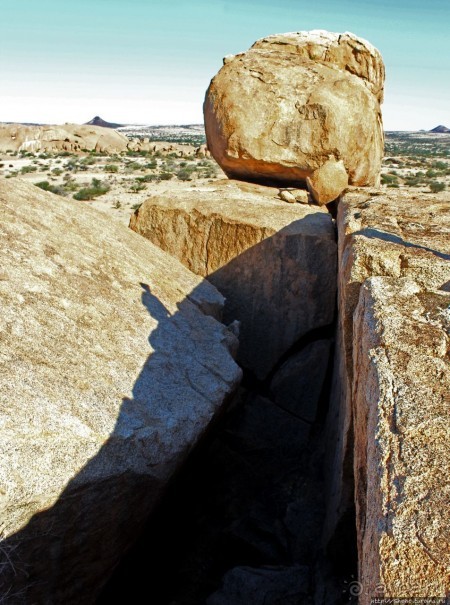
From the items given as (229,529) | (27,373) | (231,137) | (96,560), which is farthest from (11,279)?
(231,137)

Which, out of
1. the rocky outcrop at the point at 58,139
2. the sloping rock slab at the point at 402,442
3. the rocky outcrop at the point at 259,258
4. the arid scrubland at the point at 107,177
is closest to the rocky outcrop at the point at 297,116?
the rocky outcrop at the point at 259,258

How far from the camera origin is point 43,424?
8.03 ft

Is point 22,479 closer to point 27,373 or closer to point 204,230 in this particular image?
point 27,373

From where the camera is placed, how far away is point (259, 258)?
5.10 meters

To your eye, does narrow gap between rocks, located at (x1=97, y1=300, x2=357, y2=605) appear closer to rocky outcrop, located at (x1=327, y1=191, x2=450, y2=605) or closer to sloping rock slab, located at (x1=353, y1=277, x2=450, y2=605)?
rocky outcrop, located at (x1=327, y1=191, x2=450, y2=605)

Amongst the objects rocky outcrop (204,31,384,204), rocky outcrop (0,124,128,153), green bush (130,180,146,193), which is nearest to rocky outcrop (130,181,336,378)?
rocky outcrop (204,31,384,204)

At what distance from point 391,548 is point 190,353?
2.33 meters

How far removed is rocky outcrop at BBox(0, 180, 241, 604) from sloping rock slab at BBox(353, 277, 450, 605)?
1122 mm

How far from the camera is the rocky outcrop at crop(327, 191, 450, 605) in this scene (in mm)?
1449

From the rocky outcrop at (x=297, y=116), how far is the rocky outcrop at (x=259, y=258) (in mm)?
739

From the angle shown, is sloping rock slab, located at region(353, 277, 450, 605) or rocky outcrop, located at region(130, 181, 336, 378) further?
rocky outcrop, located at region(130, 181, 336, 378)

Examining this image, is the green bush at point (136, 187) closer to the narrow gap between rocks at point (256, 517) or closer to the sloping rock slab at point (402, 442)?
the narrow gap between rocks at point (256, 517)

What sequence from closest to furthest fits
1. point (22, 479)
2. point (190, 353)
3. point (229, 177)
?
1. point (22, 479)
2. point (190, 353)
3. point (229, 177)

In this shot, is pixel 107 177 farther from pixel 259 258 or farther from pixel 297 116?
pixel 259 258
